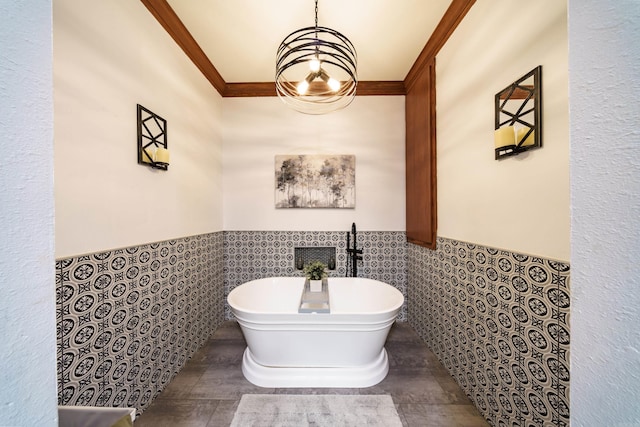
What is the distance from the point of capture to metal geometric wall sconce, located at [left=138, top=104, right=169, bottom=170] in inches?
59.9

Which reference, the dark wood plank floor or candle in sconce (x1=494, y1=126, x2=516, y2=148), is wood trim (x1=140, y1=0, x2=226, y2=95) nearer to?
candle in sconce (x1=494, y1=126, x2=516, y2=148)

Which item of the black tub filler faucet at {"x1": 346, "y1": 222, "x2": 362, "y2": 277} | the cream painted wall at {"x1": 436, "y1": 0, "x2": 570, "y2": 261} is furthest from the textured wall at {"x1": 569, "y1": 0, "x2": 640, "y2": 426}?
the black tub filler faucet at {"x1": 346, "y1": 222, "x2": 362, "y2": 277}

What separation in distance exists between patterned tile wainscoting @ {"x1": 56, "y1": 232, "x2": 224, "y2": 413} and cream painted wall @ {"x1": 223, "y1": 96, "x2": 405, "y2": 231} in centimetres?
86

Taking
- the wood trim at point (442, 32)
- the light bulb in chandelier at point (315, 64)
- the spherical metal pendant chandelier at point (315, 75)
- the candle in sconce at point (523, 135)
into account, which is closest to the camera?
the candle in sconce at point (523, 135)

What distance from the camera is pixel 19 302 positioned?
400 millimetres

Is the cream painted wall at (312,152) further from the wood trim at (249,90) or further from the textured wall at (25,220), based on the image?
the textured wall at (25,220)

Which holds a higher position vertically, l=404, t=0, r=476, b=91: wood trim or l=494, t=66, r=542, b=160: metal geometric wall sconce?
l=404, t=0, r=476, b=91: wood trim

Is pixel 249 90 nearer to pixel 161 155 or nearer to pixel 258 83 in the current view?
pixel 258 83

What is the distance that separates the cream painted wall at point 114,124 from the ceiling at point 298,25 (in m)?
0.32

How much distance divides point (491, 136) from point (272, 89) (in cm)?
225

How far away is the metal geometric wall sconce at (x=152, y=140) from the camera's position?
59.9 inches

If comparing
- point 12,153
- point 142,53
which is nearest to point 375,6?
point 142,53

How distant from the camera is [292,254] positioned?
2.76 m

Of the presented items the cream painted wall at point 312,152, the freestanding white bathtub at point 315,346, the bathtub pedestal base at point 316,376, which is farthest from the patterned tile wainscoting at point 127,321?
the cream painted wall at point 312,152
